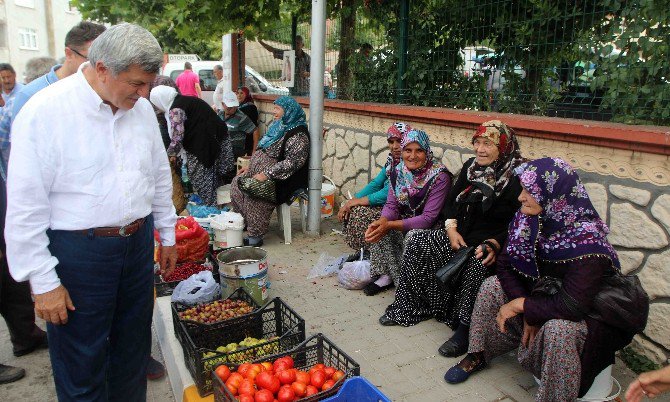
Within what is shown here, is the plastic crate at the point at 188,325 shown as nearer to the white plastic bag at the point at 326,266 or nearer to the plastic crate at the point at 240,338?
the plastic crate at the point at 240,338

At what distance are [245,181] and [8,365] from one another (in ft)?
8.49

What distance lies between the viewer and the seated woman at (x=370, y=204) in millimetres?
4355

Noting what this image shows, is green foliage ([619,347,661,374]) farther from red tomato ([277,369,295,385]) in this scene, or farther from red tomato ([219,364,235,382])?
red tomato ([219,364,235,382])

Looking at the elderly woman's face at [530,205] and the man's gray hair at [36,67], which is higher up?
the man's gray hair at [36,67]

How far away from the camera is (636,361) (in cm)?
314

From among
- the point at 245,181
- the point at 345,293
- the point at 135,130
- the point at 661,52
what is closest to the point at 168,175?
the point at 135,130

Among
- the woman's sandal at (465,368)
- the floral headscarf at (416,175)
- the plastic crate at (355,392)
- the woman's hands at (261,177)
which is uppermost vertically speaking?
the floral headscarf at (416,175)

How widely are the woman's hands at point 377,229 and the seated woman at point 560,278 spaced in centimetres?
120

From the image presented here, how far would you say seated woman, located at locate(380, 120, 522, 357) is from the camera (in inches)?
131

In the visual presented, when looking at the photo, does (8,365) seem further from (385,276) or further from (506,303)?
(506,303)

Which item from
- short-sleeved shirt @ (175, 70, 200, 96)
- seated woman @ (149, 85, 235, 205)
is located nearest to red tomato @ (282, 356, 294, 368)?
seated woman @ (149, 85, 235, 205)

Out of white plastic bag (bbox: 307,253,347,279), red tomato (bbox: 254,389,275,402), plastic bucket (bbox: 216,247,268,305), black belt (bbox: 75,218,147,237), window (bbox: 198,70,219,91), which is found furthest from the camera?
window (bbox: 198,70,219,91)

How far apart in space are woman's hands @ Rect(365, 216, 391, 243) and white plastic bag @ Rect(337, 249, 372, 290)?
1.47 ft

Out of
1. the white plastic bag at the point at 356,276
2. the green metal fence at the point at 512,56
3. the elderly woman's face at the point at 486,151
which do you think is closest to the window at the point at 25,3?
the green metal fence at the point at 512,56
